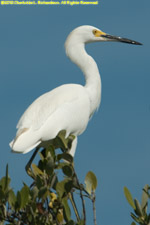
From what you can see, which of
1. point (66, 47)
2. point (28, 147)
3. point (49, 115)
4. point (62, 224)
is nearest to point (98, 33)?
point (66, 47)

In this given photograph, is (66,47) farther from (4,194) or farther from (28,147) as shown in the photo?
(4,194)

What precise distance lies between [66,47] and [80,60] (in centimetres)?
33

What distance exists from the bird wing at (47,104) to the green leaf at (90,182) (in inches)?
74.4

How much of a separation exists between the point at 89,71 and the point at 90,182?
10.3 feet

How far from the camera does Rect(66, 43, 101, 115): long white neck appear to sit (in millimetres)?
6758

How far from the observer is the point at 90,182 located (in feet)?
12.9

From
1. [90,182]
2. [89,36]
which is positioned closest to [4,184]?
[90,182]

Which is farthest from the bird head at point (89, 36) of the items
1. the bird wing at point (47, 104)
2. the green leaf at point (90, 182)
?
the green leaf at point (90, 182)

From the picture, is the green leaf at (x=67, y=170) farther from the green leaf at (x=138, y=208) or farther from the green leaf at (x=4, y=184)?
the green leaf at (x=138, y=208)

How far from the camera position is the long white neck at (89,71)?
6758 mm

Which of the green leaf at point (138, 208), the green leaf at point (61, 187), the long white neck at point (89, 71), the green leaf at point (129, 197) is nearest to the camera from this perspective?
the green leaf at point (138, 208)

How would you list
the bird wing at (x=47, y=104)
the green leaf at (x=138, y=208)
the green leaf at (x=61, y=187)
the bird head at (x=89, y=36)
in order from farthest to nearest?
the bird head at (x=89, y=36), the bird wing at (x=47, y=104), the green leaf at (x=61, y=187), the green leaf at (x=138, y=208)

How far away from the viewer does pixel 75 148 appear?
240 inches

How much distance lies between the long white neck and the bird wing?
0.77 feet
